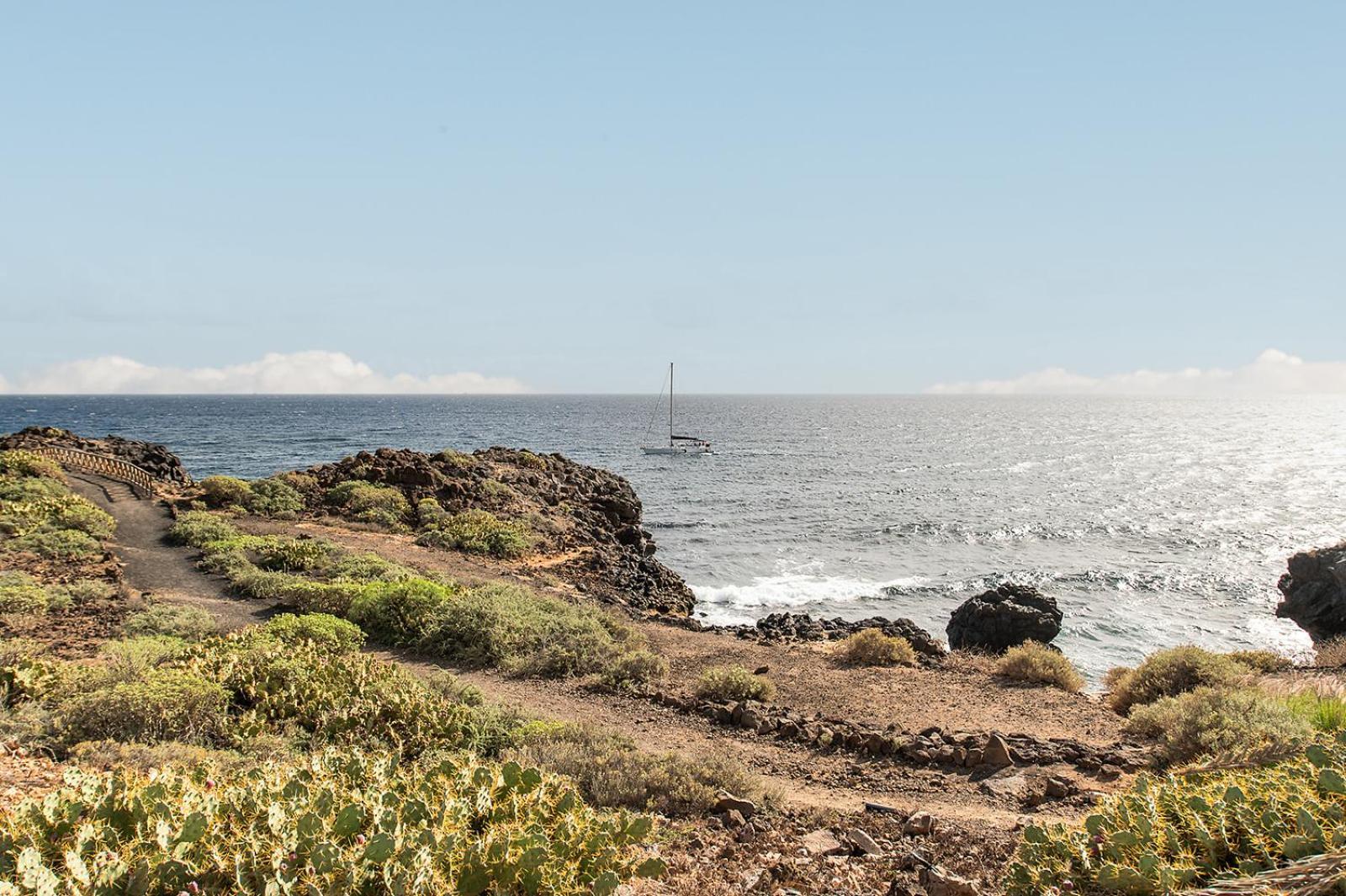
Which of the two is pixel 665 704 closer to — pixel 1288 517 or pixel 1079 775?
pixel 1079 775

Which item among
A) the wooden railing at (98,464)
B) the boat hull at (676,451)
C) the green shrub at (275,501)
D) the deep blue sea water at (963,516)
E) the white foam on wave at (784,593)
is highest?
the wooden railing at (98,464)

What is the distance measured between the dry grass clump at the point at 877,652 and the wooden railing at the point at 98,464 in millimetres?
25151

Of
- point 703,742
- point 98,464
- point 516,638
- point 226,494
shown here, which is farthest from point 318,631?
point 98,464

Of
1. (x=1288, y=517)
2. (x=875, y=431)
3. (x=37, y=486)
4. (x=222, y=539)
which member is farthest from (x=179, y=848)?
(x=875, y=431)

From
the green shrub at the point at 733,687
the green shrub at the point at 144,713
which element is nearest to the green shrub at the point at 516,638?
the green shrub at the point at 733,687

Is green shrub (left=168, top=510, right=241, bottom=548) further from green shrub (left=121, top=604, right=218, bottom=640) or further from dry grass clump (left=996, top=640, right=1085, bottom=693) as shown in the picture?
dry grass clump (left=996, top=640, right=1085, bottom=693)

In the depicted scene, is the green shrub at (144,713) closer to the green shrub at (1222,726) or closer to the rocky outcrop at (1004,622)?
the green shrub at (1222,726)

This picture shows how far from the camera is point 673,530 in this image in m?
40.3

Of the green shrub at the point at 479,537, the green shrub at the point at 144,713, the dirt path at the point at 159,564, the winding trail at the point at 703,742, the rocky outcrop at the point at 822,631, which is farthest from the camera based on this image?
the green shrub at the point at 479,537

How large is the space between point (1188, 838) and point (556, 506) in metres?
27.8

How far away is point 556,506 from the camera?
3159 centimetres

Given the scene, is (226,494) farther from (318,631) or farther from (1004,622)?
(1004,622)

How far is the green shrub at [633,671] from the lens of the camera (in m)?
11.8

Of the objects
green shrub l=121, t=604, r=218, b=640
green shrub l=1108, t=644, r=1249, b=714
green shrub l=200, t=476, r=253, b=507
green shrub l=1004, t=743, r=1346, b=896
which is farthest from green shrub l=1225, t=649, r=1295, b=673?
green shrub l=200, t=476, r=253, b=507
